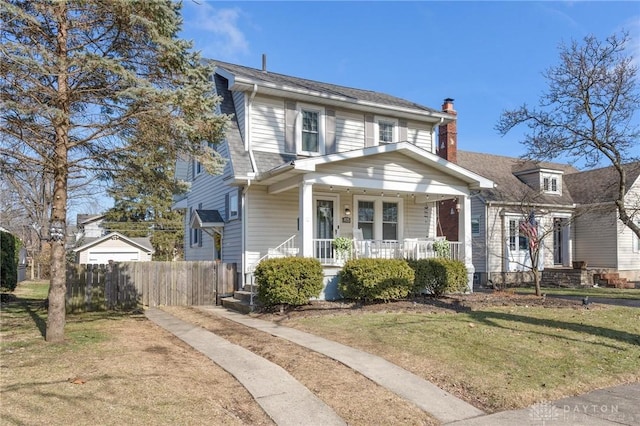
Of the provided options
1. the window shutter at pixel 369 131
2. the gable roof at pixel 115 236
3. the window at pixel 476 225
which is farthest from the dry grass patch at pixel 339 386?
the gable roof at pixel 115 236

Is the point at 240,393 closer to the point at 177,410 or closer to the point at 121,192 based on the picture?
the point at 177,410

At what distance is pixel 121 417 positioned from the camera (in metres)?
4.53

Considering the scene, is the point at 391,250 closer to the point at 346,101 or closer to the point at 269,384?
the point at 346,101

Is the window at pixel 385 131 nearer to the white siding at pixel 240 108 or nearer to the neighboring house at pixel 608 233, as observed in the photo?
the white siding at pixel 240 108

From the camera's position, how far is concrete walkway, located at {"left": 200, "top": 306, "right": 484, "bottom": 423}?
5.30m

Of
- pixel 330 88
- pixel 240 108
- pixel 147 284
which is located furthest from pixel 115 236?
pixel 240 108

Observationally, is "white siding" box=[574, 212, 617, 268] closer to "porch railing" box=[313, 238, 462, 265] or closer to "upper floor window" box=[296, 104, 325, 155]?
"porch railing" box=[313, 238, 462, 265]

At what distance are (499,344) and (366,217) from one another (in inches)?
333

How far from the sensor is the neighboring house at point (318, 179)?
13.3 m

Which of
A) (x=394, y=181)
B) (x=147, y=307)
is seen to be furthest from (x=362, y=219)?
(x=147, y=307)

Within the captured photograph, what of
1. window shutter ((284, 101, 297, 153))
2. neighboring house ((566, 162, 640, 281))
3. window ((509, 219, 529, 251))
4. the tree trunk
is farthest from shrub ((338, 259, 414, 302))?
neighboring house ((566, 162, 640, 281))

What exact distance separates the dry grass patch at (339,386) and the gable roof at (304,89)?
7.17 m

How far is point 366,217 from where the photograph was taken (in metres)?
16.1

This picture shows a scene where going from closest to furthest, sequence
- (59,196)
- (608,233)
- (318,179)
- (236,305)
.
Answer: (59,196) → (318,179) → (236,305) → (608,233)
